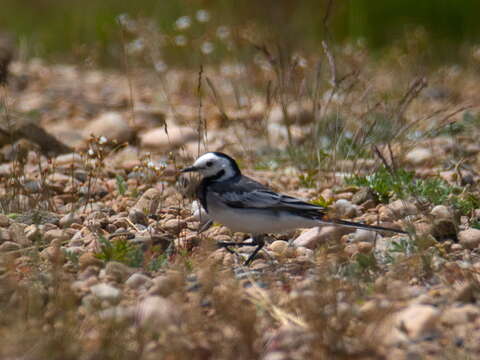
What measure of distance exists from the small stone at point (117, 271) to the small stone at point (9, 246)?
29.5 inches

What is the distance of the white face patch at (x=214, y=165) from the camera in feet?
15.4

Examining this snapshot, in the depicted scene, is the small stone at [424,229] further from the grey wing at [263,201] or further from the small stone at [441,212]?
the grey wing at [263,201]

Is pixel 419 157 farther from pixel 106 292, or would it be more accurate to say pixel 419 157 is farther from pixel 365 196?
pixel 106 292

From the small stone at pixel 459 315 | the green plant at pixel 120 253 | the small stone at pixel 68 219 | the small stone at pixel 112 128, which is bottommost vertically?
the small stone at pixel 459 315

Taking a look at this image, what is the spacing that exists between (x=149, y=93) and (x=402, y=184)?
231 inches

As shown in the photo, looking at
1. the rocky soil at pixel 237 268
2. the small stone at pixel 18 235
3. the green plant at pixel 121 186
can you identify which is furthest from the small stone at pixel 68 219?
the green plant at pixel 121 186

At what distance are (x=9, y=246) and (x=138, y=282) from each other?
100cm

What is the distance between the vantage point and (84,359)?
278 centimetres

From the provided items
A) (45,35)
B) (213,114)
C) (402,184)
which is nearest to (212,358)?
(402,184)

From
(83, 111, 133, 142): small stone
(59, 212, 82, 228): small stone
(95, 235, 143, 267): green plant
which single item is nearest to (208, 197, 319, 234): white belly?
(95, 235, 143, 267): green plant

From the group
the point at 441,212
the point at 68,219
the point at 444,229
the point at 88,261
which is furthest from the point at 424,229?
the point at 68,219

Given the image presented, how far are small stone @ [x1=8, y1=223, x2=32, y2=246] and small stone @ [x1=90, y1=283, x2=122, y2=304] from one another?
0.90 m

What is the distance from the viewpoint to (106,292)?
3.45m

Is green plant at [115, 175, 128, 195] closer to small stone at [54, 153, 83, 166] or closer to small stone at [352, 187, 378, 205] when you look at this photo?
small stone at [54, 153, 83, 166]
